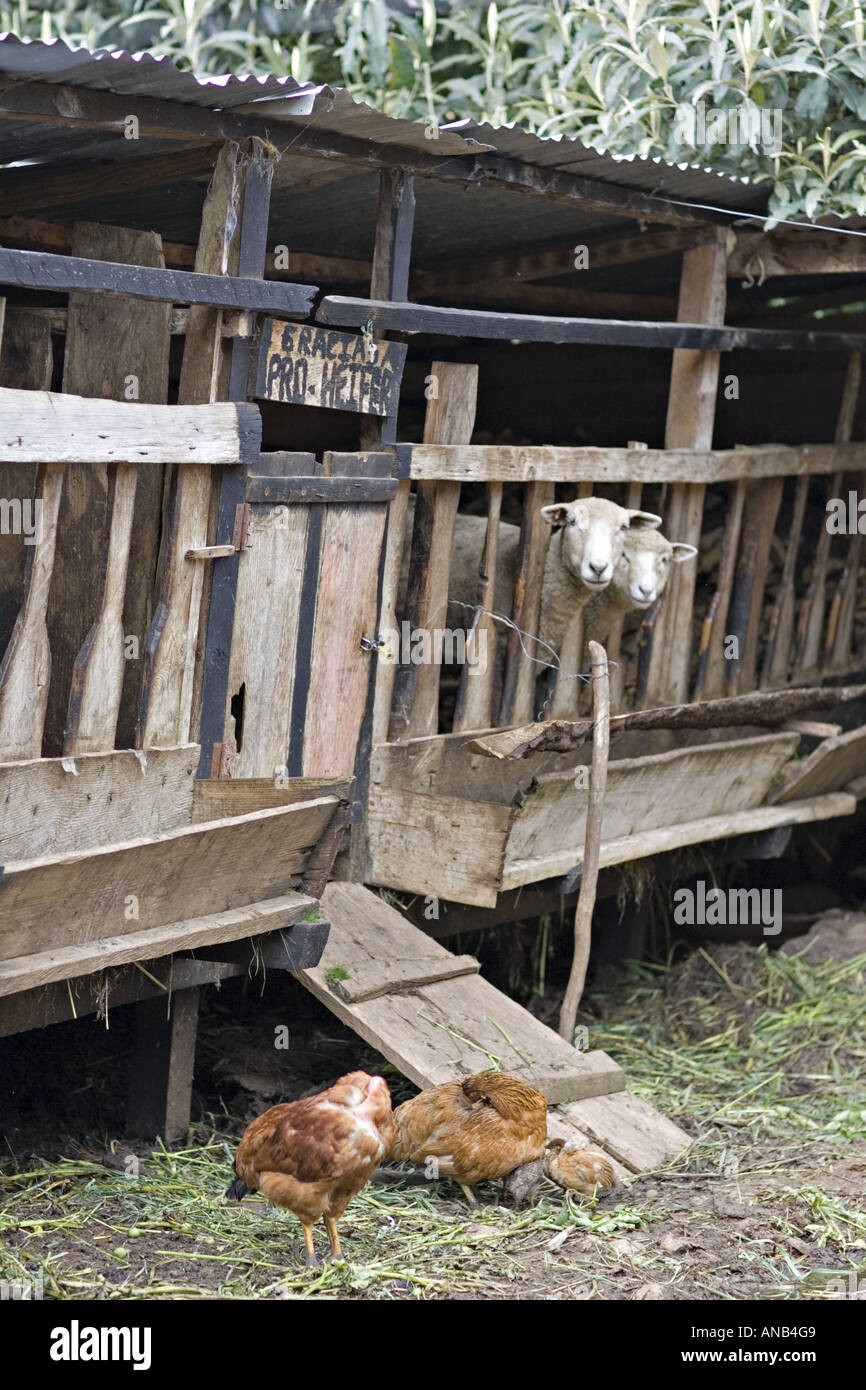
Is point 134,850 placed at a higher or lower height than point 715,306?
lower

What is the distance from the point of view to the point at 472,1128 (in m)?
5.15

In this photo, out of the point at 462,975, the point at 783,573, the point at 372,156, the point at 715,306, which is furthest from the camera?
the point at 783,573

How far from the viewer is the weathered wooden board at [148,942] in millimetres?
4488

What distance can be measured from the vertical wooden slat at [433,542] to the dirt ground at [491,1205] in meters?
1.75

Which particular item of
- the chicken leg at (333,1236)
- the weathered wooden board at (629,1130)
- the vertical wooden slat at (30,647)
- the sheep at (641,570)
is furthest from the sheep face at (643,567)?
the chicken leg at (333,1236)

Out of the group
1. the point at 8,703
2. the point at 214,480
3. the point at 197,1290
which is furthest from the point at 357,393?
the point at 197,1290

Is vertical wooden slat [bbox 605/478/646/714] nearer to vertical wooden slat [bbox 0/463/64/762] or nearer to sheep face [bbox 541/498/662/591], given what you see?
sheep face [bbox 541/498/662/591]

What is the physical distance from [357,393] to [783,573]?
3456 millimetres

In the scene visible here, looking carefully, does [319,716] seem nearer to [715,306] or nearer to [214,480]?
[214,480]

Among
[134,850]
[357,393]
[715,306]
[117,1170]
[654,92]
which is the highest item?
[654,92]

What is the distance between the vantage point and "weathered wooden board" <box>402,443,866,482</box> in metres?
6.23

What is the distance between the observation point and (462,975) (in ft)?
20.8

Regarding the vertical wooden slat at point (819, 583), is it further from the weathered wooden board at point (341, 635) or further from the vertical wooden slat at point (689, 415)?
the weathered wooden board at point (341, 635)
